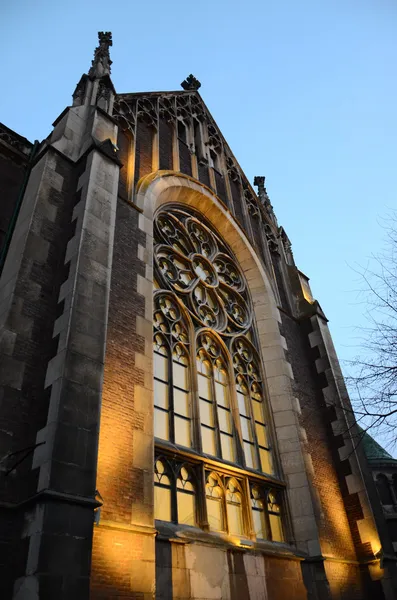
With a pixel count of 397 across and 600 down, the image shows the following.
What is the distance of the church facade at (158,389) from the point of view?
20.7 feet

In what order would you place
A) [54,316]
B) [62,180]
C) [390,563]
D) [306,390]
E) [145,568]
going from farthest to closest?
[306,390], [390,563], [62,180], [54,316], [145,568]

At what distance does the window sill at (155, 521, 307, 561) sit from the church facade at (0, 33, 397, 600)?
6cm

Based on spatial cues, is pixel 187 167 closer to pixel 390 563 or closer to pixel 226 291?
pixel 226 291

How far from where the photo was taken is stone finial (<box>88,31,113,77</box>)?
1314 centimetres

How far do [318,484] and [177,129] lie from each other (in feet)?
37.8

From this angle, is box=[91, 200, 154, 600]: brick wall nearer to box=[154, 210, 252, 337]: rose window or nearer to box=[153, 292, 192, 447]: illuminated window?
box=[153, 292, 192, 447]: illuminated window

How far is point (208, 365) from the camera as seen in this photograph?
1212 cm

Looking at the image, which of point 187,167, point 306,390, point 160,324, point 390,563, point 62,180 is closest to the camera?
point 62,180

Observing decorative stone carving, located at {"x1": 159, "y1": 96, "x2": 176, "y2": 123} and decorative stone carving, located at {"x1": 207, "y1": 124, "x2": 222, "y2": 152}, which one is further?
decorative stone carving, located at {"x1": 207, "y1": 124, "x2": 222, "y2": 152}

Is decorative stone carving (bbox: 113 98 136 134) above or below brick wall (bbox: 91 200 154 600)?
above

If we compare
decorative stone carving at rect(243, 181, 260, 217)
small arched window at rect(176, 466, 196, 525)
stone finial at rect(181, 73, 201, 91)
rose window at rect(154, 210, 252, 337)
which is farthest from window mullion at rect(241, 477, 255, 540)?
stone finial at rect(181, 73, 201, 91)

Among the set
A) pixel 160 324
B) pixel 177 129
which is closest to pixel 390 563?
pixel 160 324

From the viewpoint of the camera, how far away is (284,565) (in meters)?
10.0

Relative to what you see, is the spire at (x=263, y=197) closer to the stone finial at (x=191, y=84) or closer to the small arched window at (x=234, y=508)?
the stone finial at (x=191, y=84)
